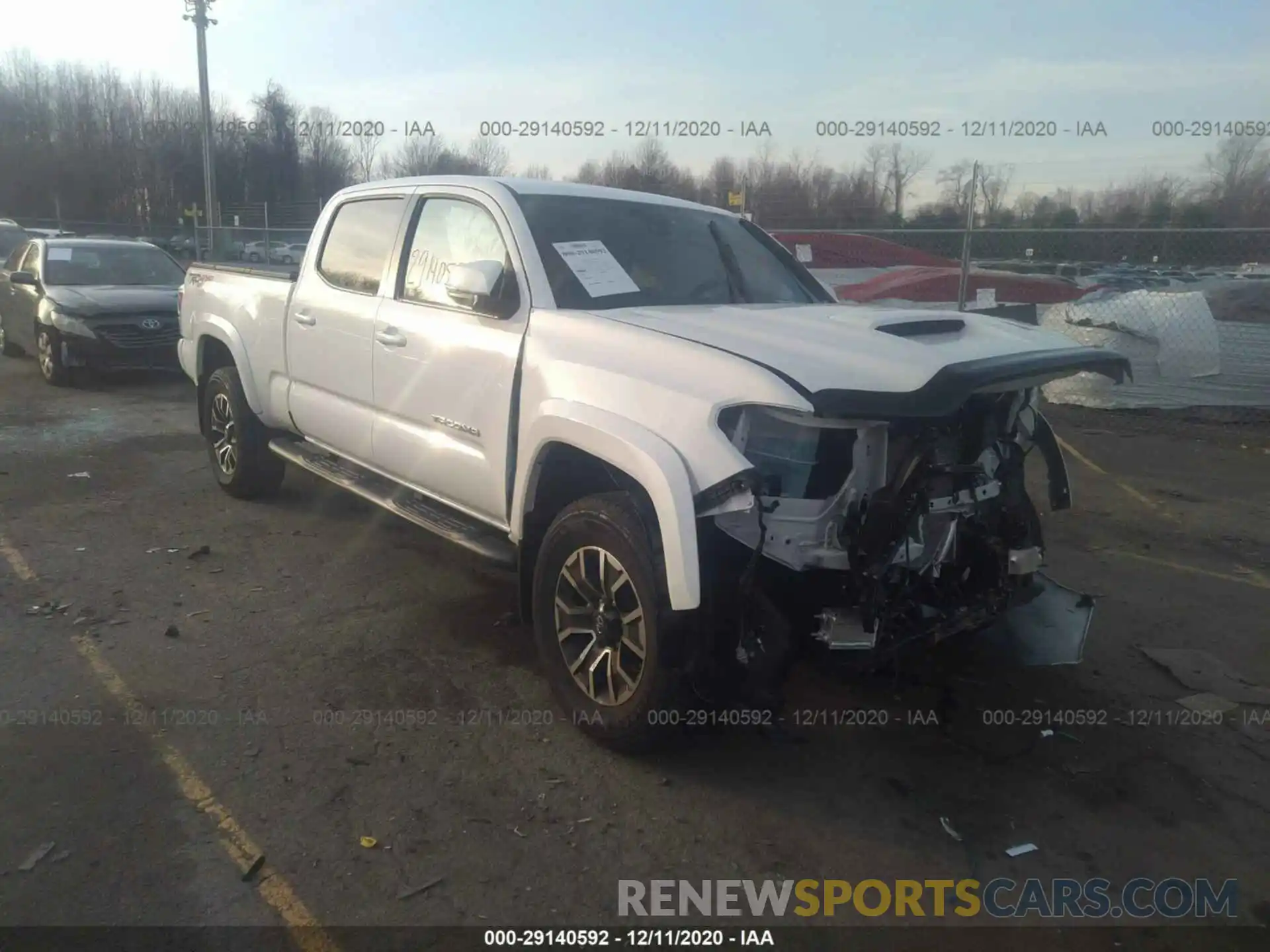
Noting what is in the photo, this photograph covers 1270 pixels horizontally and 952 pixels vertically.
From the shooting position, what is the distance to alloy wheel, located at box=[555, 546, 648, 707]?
11.1 ft

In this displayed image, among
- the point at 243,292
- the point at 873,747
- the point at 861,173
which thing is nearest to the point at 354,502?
the point at 243,292

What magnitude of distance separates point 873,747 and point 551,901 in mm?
1466

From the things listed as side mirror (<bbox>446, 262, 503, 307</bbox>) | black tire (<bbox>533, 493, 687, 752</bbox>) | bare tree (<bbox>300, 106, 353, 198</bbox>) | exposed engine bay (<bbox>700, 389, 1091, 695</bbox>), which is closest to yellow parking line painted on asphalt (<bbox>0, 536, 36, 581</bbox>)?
side mirror (<bbox>446, 262, 503, 307</bbox>)

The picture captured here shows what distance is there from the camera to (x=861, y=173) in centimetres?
1583

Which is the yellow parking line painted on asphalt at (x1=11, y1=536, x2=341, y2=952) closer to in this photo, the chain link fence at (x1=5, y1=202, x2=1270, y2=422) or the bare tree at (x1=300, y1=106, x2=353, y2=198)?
the chain link fence at (x1=5, y1=202, x2=1270, y2=422)

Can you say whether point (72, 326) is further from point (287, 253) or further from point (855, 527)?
point (287, 253)

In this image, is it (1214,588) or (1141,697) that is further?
(1214,588)

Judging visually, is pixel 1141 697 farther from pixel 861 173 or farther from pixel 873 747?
pixel 861 173

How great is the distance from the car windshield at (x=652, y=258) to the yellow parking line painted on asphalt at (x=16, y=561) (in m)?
3.39

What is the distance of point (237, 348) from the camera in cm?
617

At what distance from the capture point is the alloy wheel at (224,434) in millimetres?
6441

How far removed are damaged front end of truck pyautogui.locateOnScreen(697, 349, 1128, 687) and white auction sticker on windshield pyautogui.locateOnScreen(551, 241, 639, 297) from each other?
122 centimetres

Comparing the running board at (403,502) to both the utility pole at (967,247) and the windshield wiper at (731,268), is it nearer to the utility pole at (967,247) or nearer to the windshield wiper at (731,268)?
the windshield wiper at (731,268)

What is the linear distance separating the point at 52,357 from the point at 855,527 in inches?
433
